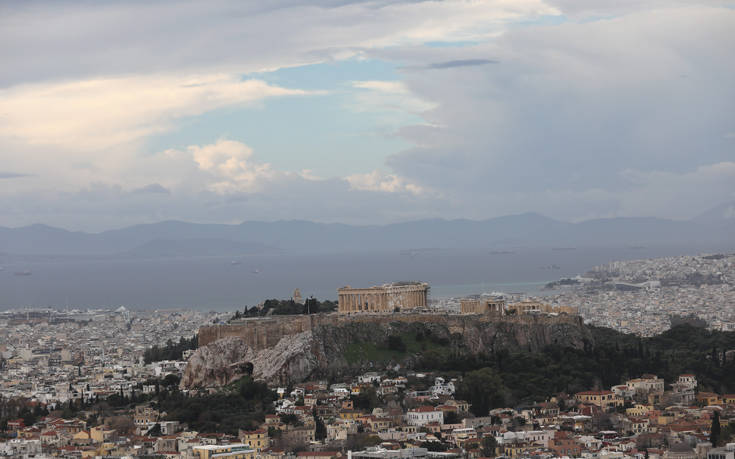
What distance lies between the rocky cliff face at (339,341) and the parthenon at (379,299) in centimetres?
451

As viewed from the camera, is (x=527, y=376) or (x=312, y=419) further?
(x=527, y=376)

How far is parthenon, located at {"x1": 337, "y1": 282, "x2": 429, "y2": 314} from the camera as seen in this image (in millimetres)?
93312

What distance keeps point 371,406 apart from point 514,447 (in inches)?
555

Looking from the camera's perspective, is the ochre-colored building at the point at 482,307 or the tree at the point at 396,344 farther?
the ochre-colored building at the point at 482,307

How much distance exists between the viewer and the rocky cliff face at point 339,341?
8344cm

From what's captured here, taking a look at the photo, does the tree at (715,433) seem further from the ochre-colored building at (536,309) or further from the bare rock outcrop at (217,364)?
the bare rock outcrop at (217,364)

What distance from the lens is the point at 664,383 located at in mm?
78625

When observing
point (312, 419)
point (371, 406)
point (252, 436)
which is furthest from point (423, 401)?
point (252, 436)

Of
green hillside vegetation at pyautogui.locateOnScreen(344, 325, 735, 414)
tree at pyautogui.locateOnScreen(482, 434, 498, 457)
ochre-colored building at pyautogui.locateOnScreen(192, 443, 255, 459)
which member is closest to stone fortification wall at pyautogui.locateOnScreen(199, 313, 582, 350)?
green hillside vegetation at pyautogui.locateOnScreen(344, 325, 735, 414)

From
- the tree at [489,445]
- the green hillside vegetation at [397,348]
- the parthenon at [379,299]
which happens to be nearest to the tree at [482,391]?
the green hillside vegetation at [397,348]

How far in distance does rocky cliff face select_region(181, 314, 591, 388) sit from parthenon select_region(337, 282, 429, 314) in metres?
4.51

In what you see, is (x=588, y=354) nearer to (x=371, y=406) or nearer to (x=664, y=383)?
(x=664, y=383)

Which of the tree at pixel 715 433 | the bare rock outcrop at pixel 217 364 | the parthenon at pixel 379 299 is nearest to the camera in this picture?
the tree at pixel 715 433

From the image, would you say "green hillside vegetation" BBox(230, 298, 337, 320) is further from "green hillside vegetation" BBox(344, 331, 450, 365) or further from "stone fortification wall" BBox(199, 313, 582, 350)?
"green hillside vegetation" BBox(344, 331, 450, 365)
